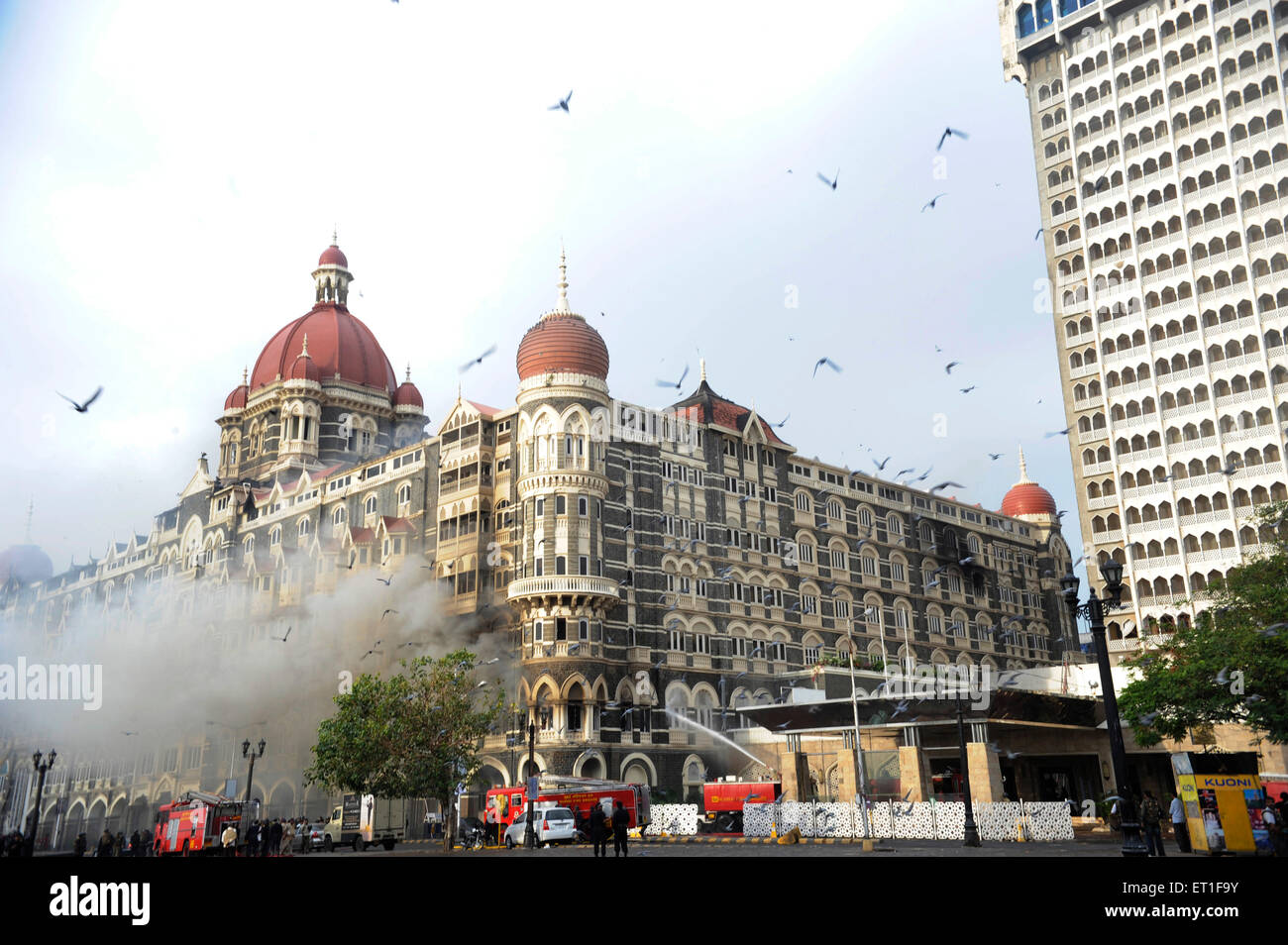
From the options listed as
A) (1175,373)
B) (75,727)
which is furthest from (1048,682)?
(75,727)

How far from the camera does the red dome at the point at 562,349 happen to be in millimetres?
60844

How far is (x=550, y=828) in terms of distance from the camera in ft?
134

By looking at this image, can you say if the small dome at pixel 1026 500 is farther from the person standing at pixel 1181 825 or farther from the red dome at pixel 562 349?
the person standing at pixel 1181 825

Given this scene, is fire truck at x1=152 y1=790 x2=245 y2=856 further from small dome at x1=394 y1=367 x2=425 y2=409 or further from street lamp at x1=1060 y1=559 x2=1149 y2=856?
small dome at x1=394 y1=367 x2=425 y2=409

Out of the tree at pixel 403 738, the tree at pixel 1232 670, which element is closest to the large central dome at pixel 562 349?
the tree at pixel 403 738

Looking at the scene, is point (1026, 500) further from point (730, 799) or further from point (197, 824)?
point (197, 824)

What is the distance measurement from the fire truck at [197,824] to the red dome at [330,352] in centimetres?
4439

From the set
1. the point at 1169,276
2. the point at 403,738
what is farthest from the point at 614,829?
the point at 1169,276

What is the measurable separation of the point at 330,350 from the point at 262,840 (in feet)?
172

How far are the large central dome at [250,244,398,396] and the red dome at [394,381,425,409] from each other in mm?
689

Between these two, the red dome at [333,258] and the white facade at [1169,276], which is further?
the red dome at [333,258]
